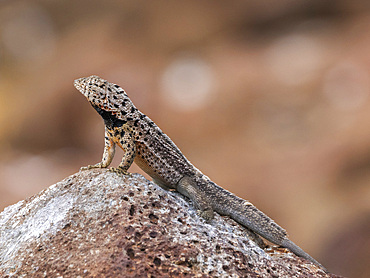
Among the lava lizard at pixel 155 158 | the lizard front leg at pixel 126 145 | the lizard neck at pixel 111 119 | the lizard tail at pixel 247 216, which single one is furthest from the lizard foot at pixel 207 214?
the lizard neck at pixel 111 119

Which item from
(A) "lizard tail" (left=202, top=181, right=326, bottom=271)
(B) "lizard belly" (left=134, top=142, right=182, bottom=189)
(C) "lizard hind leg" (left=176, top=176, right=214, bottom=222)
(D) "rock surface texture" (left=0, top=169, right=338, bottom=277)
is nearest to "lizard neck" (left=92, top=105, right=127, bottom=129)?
(B) "lizard belly" (left=134, top=142, right=182, bottom=189)

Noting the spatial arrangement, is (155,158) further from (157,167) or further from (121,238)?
(121,238)

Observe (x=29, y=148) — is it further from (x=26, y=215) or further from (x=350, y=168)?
(x=350, y=168)

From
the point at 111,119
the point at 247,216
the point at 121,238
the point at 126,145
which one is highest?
the point at 247,216

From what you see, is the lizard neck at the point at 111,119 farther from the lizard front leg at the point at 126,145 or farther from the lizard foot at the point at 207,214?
the lizard foot at the point at 207,214

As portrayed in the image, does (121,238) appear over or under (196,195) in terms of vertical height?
under

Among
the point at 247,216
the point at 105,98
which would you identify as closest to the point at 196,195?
the point at 247,216
